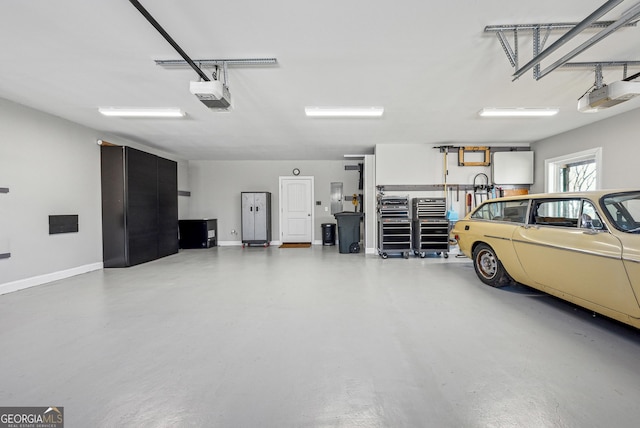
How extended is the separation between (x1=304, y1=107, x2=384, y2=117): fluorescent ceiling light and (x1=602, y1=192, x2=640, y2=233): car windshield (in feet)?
8.81

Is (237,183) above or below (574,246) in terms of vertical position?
above

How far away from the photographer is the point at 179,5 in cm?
187

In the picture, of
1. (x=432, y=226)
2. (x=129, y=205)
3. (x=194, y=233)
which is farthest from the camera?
(x=194, y=233)

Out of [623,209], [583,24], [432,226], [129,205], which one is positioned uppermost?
[583,24]

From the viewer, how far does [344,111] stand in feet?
12.7

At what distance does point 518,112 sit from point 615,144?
1.74 m

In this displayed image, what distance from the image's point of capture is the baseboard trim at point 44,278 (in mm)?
3480

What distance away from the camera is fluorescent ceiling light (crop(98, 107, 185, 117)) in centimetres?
386

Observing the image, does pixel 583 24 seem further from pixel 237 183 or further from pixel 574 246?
pixel 237 183

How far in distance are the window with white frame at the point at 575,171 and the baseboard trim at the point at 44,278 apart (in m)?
9.00

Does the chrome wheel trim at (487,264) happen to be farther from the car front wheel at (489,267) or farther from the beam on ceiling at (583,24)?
the beam on ceiling at (583,24)

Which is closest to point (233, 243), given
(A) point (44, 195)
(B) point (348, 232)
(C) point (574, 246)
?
(B) point (348, 232)

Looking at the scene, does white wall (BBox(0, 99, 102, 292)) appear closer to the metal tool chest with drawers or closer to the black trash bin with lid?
the black trash bin with lid

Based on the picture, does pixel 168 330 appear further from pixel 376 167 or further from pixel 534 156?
pixel 534 156
